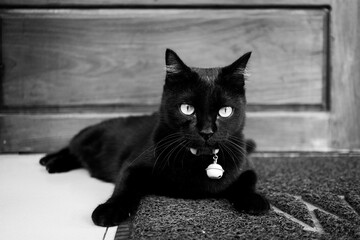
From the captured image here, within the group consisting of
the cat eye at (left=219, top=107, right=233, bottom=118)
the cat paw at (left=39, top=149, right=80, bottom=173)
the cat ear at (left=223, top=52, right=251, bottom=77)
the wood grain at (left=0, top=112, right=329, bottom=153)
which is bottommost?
the cat paw at (left=39, top=149, right=80, bottom=173)

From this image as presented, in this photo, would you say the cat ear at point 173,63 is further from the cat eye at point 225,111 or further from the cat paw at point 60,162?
the cat paw at point 60,162

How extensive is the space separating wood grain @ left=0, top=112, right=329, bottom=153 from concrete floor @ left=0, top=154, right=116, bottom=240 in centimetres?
27

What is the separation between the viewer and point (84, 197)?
138cm

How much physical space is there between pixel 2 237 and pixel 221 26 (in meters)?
1.50

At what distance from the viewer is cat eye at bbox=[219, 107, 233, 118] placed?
4.09 ft

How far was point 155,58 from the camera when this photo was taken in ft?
6.93

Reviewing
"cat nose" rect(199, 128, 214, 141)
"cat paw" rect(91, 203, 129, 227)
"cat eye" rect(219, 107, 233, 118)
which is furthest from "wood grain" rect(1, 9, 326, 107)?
"cat paw" rect(91, 203, 129, 227)

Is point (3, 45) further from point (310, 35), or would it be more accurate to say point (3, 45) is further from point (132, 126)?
point (310, 35)

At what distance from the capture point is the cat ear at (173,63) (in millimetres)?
1260

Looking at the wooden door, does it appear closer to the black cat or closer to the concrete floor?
the concrete floor

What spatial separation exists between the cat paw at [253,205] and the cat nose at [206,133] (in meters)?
0.22

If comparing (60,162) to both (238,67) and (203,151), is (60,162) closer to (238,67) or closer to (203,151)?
(203,151)

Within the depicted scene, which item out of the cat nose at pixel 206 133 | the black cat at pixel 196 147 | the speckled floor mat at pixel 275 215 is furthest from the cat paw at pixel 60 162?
the cat nose at pixel 206 133

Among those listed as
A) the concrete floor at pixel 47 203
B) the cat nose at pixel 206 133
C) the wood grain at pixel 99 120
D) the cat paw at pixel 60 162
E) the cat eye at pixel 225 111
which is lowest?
the concrete floor at pixel 47 203
